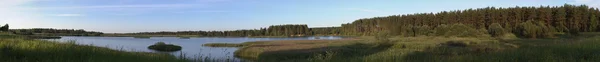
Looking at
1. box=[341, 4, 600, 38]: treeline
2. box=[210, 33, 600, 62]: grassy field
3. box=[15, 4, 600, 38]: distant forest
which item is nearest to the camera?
box=[210, 33, 600, 62]: grassy field

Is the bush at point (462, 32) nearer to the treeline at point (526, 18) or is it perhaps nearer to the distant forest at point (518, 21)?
the distant forest at point (518, 21)

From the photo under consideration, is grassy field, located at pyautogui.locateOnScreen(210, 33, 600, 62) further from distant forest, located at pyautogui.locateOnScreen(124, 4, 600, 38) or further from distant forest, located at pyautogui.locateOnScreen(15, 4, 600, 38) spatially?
distant forest, located at pyautogui.locateOnScreen(124, 4, 600, 38)

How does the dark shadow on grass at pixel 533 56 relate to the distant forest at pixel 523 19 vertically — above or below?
below

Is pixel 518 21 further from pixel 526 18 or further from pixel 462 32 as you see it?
pixel 462 32

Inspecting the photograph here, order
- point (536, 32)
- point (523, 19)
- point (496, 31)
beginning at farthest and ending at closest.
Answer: point (523, 19) < point (496, 31) < point (536, 32)

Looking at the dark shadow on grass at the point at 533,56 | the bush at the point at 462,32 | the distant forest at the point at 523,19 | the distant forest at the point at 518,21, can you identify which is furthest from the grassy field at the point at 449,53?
the distant forest at the point at 523,19

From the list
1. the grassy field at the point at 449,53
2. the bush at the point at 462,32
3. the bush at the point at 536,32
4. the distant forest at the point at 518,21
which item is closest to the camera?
the grassy field at the point at 449,53

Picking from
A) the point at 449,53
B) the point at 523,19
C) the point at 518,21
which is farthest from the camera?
the point at 523,19

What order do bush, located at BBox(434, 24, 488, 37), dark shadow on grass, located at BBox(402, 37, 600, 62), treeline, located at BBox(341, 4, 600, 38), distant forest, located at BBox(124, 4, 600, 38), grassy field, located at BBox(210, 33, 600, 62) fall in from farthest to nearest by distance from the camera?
treeline, located at BBox(341, 4, 600, 38) → distant forest, located at BBox(124, 4, 600, 38) → bush, located at BBox(434, 24, 488, 37) → grassy field, located at BBox(210, 33, 600, 62) → dark shadow on grass, located at BBox(402, 37, 600, 62)

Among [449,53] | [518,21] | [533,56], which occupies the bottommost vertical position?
[449,53]

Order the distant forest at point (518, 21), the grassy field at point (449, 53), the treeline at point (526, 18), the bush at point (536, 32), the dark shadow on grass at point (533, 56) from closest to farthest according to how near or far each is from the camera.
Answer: the dark shadow on grass at point (533, 56) < the grassy field at point (449, 53) < the bush at point (536, 32) < the distant forest at point (518, 21) < the treeline at point (526, 18)

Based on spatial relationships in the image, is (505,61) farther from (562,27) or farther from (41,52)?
(562,27)

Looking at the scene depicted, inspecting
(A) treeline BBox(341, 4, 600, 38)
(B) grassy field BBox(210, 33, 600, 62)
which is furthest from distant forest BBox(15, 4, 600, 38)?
(B) grassy field BBox(210, 33, 600, 62)

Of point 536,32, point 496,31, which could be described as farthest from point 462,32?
point 536,32
